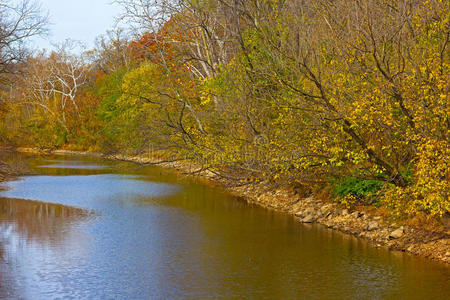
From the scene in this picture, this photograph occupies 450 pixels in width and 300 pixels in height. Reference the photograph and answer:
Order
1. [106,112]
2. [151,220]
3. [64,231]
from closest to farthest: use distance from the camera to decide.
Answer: [64,231] < [151,220] < [106,112]

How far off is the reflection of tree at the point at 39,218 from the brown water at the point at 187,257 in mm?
38

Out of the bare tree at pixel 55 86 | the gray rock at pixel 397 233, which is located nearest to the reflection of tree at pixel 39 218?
the gray rock at pixel 397 233

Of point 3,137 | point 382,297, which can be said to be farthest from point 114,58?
point 382,297

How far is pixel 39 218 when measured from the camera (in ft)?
66.4

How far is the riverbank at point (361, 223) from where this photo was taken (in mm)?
14078

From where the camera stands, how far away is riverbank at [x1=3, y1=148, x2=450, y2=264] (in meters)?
14.1

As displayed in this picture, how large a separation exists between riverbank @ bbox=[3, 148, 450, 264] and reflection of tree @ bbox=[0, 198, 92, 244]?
403cm

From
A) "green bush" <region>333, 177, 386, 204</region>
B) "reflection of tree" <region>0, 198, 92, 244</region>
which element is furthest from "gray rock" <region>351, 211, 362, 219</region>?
"reflection of tree" <region>0, 198, 92, 244</region>

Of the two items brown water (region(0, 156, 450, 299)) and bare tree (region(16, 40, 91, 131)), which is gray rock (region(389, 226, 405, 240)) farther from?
bare tree (region(16, 40, 91, 131))

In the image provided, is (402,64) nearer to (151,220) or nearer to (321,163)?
(321,163)

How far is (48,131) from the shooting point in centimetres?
6500

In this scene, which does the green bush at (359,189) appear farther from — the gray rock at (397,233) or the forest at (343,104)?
the gray rock at (397,233)

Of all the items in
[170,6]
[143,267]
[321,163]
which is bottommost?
[143,267]

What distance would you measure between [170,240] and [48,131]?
52.6 meters
